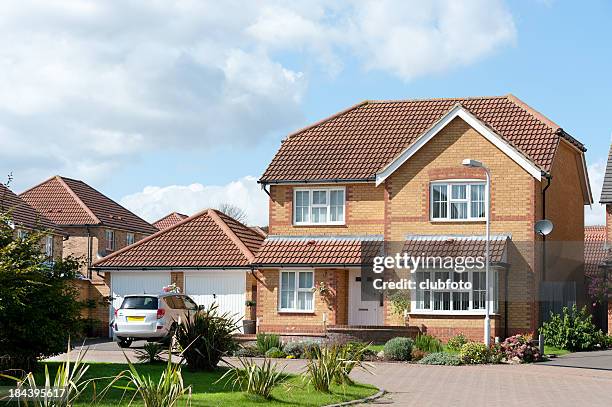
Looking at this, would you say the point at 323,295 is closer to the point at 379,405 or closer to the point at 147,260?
the point at 147,260

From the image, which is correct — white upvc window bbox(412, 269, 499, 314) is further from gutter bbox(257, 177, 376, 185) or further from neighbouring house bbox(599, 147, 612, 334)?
neighbouring house bbox(599, 147, 612, 334)

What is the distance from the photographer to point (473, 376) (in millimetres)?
24234

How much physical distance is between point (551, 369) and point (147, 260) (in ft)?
62.6

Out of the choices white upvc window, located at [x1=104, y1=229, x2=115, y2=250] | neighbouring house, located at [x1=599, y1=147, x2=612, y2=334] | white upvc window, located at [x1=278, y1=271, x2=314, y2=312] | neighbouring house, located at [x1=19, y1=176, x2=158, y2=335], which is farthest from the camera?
white upvc window, located at [x1=104, y1=229, x2=115, y2=250]

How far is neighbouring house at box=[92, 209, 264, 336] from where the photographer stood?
1544 inches

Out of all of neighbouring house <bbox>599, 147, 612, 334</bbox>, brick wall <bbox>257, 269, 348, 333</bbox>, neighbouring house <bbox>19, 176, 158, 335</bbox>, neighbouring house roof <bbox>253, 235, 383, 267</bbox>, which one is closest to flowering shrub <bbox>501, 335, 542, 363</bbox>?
neighbouring house roof <bbox>253, 235, 383, 267</bbox>

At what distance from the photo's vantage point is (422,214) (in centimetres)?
3703

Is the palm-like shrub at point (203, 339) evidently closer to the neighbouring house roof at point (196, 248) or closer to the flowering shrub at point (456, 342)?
the flowering shrub at point (456, 342)

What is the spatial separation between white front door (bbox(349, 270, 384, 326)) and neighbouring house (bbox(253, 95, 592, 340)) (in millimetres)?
38

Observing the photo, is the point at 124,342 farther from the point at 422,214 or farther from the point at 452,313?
the point at 422,214

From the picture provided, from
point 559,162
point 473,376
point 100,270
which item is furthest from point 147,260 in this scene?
point 473,376

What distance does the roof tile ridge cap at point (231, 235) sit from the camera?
128 feet

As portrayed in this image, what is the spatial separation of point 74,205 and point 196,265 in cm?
1924

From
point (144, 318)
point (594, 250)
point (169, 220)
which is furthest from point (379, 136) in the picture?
point (169, 220)
